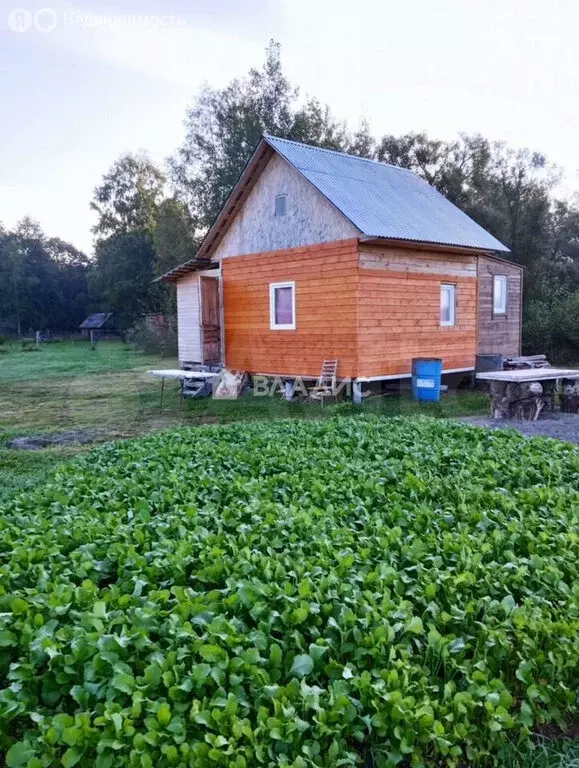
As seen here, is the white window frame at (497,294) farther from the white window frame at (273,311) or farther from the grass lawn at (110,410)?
the white window frame at (273,311)

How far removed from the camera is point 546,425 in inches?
366

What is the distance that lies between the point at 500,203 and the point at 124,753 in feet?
78.6

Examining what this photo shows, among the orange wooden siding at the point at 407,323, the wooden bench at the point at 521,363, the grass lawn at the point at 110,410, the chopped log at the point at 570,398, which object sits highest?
the orange wooden siding at the point at 407,323

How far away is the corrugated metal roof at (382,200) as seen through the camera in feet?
37.8

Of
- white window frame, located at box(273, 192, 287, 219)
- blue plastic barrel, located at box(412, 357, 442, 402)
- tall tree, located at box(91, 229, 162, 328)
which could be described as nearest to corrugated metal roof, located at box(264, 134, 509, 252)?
white window frame, located at box(273, 192, 287, 219)

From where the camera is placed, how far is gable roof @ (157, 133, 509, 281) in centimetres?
1159

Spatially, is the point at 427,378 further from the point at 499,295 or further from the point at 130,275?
the point at 130,275

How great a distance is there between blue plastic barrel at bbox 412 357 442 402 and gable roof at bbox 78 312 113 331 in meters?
32.4

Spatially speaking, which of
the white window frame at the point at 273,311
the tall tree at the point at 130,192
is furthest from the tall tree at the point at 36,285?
the white window frame at the point at 273,311

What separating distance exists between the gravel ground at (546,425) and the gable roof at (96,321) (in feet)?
113

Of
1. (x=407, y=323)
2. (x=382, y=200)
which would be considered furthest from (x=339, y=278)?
(x=382, y=200)

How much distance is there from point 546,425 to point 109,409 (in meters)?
7.79

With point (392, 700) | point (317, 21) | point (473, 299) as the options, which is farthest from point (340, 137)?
point (392, 700)

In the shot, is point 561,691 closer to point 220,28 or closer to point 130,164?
point 220,28
